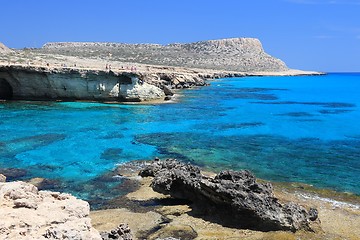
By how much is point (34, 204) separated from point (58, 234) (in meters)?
1.18

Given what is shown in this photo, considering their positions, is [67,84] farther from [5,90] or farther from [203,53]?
[203,53]

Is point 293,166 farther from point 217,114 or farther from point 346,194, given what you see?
point 217,114

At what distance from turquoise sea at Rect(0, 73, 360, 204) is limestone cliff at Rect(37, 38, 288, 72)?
78315 mm

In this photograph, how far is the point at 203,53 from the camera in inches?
6289

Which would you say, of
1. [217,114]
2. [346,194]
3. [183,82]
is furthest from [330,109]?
[346,194]

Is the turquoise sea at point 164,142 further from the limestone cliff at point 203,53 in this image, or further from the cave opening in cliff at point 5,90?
the limestone cliff at point 203,53

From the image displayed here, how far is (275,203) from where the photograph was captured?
12.0 m

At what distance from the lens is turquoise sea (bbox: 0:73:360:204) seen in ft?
60.0

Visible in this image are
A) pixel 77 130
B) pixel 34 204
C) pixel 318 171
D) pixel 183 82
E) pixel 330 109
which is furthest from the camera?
pixel 183 82

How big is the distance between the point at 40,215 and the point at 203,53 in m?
157

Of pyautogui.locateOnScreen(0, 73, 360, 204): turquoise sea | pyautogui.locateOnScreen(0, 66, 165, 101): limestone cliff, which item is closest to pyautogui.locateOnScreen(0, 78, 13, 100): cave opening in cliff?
pyautogui.locateOnScreen(0, 66, 165, 101): limestone cliff

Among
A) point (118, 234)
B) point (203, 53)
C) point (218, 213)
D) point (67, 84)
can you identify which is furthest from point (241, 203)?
point (203, 53)

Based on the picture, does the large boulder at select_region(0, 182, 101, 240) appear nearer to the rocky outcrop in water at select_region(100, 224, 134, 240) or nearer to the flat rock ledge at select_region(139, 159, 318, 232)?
the rocky outcrop in water at select_region(100, 224, 134, 240)

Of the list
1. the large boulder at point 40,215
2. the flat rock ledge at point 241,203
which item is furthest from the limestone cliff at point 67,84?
the large boulder at point 40,215
